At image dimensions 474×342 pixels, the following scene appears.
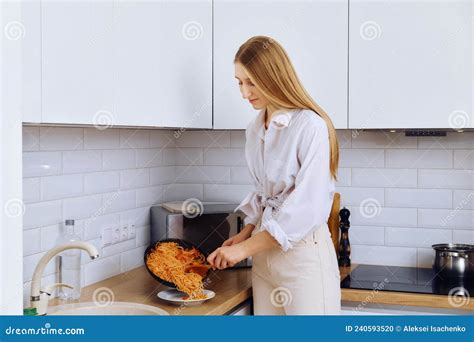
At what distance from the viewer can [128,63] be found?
5.69 ft

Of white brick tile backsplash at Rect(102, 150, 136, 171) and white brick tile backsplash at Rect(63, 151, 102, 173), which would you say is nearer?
white brick tile backsplash at Rect(63, 151, 102, 173)

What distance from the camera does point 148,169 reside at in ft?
8.26

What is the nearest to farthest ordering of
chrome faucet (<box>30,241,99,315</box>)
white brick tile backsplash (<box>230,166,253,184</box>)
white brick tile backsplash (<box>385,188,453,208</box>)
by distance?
chrome faucet (<box>30,241,99,315</box>), white brick tile backsplash (<box>385,188,453,208</box>), white brick tile backsplash (<box>230,166,253,184</box>)

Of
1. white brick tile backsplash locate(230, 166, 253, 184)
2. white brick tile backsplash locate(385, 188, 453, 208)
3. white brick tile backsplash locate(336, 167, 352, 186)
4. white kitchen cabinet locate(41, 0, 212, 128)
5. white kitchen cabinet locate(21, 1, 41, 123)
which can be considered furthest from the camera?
white brick tile backsplash locate(230, 166, 253, 184)

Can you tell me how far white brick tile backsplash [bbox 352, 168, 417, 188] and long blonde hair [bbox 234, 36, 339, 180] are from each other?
1.92ft

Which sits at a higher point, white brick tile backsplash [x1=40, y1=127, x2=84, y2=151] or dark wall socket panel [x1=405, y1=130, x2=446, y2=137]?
dark wall socket panel [x1=405, y1=130, x2=446, y2=137]

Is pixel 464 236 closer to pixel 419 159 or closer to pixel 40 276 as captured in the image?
pixel 419 159

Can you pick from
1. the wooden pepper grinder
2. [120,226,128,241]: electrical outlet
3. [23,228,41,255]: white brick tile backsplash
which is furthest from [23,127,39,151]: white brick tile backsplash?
the wooden pepper grinder

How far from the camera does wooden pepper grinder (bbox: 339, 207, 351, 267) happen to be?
2.41 metres

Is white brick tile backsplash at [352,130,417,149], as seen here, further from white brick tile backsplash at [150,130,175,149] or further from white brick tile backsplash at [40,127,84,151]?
white brick tile backsplash at [40,127,84,151]

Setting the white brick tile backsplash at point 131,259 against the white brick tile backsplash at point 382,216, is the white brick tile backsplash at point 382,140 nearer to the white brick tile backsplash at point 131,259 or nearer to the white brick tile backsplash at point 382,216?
the white brick tile backsplash at point 382,216

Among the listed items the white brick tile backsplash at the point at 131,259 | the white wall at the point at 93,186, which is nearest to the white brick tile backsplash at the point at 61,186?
the white wall at the point at 93,186

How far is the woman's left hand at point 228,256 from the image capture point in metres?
1.80

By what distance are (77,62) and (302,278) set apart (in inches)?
34.2
